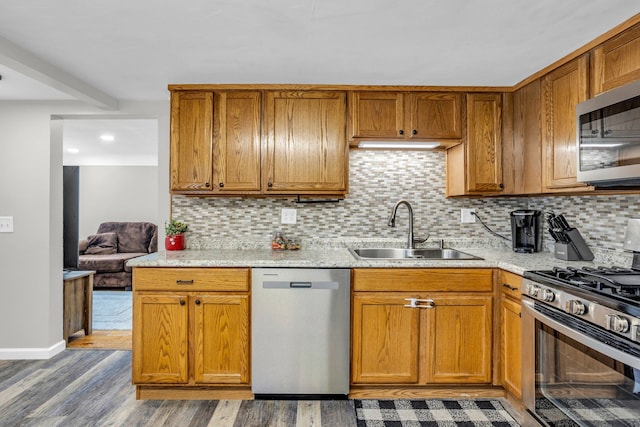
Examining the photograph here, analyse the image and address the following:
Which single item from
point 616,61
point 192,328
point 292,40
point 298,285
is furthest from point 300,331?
point 616,61

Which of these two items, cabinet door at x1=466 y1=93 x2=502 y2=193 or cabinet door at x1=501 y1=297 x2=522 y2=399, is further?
cabinet door at x1=466 y1=93 x2=502 y2=193

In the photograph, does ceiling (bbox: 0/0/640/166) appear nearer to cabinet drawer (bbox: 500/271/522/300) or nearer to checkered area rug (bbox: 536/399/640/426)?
cabinet drawer (bbox: 500/271/522/300)

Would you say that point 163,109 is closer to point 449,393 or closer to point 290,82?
point 290,82

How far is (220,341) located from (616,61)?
8.59 ft

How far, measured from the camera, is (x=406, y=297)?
94.3 inches

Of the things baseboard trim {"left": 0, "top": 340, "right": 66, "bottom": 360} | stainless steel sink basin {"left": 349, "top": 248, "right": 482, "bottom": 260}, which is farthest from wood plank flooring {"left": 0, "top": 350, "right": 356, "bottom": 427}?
stainless steel sink basin {"left": 349, "top": 248, "right": 482, "bottom": 260}

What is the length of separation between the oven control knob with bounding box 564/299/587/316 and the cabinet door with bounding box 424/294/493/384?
727mm

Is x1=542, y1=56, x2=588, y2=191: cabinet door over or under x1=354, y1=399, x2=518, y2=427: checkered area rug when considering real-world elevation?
over

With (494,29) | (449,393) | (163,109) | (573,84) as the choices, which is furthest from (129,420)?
(573,84)

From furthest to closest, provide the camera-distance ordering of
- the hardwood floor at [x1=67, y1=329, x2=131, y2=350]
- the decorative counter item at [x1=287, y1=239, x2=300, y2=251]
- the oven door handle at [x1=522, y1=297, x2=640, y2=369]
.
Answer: the hardwood floor at [x1=67, y1=329, x2=131, y2=350] → the decorative counter item at [x1=287, y1=239, x2=300, y2=251] → the oven door handle at [x1=522, y1=297, x2=640, y2=369]

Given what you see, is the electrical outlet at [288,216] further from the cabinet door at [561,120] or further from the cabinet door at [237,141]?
the cabinet door at [561,120]

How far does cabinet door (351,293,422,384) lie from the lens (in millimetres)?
2396

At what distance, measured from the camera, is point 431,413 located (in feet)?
7.47

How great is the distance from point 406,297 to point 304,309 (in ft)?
2.06
